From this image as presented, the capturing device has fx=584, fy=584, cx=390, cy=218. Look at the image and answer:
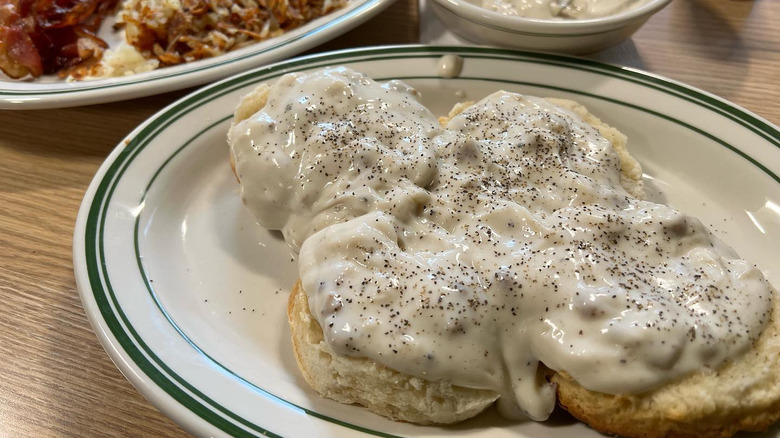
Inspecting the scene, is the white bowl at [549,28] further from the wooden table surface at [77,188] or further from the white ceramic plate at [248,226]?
the wooden table surface at [77,188]

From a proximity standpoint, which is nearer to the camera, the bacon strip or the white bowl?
the white bowl

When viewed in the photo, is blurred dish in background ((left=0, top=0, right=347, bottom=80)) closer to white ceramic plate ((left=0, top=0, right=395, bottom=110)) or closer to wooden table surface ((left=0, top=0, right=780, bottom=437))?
white ceramic plate ((left=0, top=0, right=395, bottom=110))

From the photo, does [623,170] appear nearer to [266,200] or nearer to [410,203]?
[410,203]

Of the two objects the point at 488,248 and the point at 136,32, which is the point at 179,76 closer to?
the point at 136,32

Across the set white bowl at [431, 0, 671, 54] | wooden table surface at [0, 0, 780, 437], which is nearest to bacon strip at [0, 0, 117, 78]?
wooden table surface at [0, 0, 780, 437]

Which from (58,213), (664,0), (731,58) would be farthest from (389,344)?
(731,58)

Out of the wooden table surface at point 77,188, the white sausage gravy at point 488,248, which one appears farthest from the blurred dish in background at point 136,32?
the white sausage gravy at point 488,248
